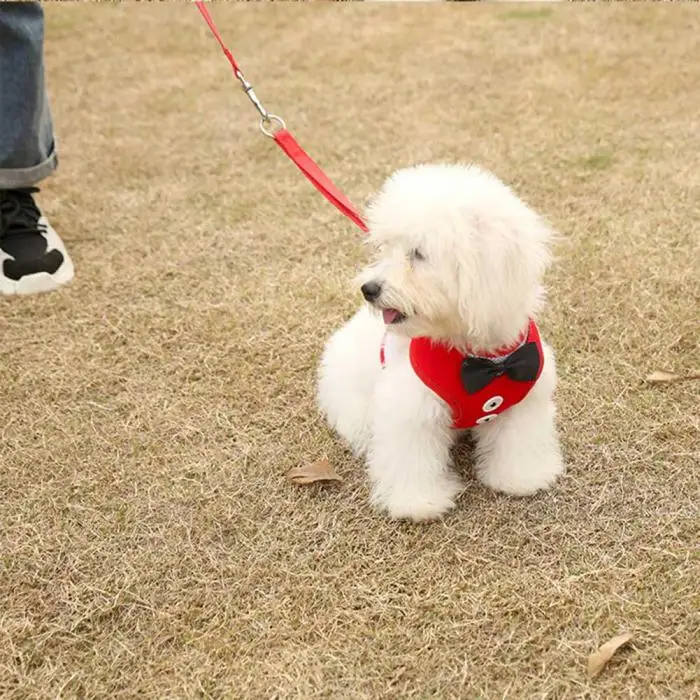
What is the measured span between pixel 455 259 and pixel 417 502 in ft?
1.79

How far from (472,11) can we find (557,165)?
2.46 m

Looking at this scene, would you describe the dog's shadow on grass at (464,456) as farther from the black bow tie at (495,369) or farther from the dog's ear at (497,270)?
the dog's ear at (497,270)

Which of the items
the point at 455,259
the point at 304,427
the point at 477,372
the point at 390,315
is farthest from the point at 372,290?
the point at 304,427

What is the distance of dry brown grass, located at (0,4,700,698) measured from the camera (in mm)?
1505

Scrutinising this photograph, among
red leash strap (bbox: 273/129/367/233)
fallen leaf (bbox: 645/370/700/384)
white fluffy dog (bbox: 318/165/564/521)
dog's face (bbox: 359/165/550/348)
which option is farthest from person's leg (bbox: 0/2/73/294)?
fallen leaf (bbox: 645/370/700/384)

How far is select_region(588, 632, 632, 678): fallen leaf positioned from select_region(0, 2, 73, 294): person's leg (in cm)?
199

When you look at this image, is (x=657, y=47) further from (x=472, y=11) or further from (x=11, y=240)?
(x=11, y=240)

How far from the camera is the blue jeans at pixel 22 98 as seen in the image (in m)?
2.39

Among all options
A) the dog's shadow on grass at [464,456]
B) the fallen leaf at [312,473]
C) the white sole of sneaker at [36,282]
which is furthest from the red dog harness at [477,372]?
the white sole of sneaker at [36,282]

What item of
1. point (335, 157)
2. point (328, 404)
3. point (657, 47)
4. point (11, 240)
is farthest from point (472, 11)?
point (328, 404)

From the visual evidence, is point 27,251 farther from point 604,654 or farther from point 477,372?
point 604,654

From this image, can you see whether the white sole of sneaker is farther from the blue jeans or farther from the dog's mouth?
the dog's mouth

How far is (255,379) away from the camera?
2244 millimetres

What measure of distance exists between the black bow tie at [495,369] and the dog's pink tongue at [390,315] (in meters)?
0.18
